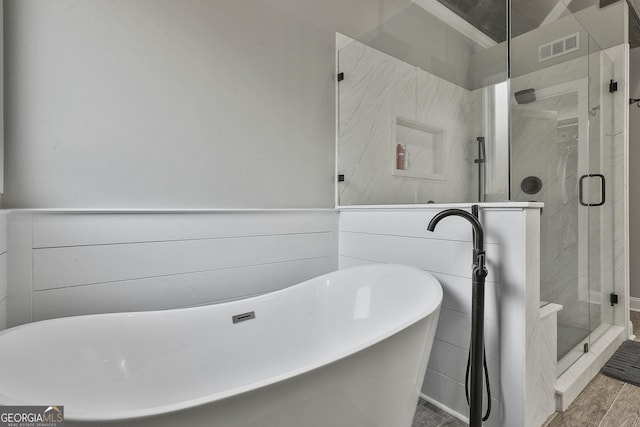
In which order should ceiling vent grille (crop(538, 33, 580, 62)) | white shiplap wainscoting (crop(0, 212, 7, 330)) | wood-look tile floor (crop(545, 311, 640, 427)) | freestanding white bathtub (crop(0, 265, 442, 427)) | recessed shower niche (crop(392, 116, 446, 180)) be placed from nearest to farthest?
freestanding white bathtub (crop(0, 265, 442, 427)) → white shiplap wainscoting (crop(0, 212, 7, 330)) → wood-look tile floor (crop(545, 311, 640, 427)) → ceiling vent grille (crop(538, 33, 580, 62)) → recessed shower niche (crop(392, 116, 446, 180))

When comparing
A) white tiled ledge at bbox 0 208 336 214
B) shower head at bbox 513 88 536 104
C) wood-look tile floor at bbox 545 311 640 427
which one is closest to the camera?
white tiled ledge at bbox 0 208 336 214

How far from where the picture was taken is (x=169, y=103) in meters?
1.45

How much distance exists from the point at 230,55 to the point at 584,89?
2.27 meters

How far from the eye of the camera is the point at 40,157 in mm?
1190

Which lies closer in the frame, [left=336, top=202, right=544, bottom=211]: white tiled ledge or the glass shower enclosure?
[left=336, top=202, right=544, bottom=211]: white tiled ledge

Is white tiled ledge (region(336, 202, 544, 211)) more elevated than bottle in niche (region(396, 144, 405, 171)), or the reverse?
bottle in niche (region(396, 144, 405, 171))

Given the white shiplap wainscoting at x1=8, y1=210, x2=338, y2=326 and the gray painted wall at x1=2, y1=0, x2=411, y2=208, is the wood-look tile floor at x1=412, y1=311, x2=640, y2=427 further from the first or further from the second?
the gray painted wall at x1=2, y1=0, x2=411, y2=208

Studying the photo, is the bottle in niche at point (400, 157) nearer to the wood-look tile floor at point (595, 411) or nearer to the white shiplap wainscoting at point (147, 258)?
the white shiplap wainscoting at point (147, 258)

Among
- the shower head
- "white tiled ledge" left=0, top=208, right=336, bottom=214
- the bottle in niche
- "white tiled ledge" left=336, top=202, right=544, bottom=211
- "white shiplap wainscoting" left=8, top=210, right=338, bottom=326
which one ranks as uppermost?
the shower head

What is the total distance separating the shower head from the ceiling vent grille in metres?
0.24

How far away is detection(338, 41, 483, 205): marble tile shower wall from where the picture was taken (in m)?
2.15

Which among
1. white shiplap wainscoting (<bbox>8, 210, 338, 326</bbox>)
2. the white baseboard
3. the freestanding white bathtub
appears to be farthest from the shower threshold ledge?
white shiplap wainscoting (<bbox>8, 210, 338, 326</bbox>)

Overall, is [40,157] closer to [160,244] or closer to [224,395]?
[160,244]

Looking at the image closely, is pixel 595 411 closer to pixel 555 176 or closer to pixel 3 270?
pixel 555 176
